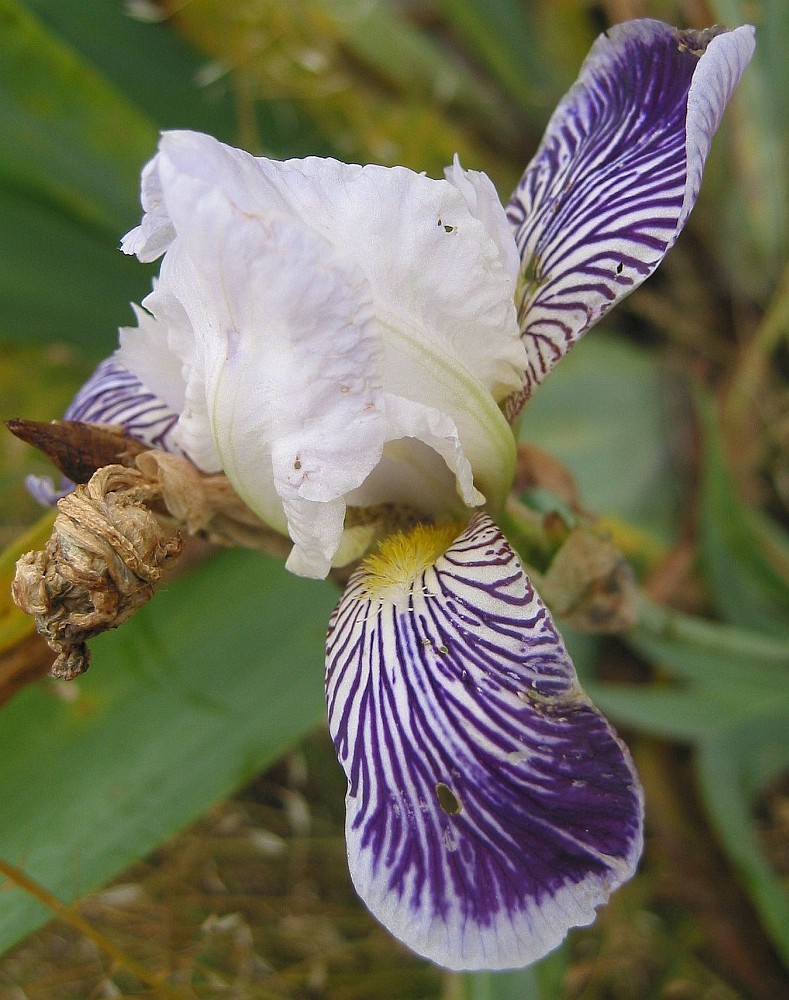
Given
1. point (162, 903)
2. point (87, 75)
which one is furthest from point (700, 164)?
point (162, 903)

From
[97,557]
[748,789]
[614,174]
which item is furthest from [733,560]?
[97,557]

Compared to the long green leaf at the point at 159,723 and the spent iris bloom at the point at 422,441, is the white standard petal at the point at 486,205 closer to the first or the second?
the spent iris bloom at the point at 422,441

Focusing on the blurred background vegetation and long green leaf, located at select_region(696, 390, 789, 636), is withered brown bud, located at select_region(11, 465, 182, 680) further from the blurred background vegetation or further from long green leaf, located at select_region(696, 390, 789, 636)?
long green leaf, located at select_region(696, 390, 789, 636)

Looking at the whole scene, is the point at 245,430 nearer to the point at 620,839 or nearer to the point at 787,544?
the point at 620,839

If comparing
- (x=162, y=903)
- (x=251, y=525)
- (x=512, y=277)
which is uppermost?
(x=512, y=277)

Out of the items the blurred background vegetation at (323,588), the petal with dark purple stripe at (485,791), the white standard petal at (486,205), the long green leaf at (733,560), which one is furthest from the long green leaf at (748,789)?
the white standard petal at (486,205)

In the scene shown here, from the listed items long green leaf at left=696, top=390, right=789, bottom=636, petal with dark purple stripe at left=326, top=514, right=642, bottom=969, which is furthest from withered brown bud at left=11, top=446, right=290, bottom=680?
long green leaf at left=696, top=390, right=789, bottom=636
